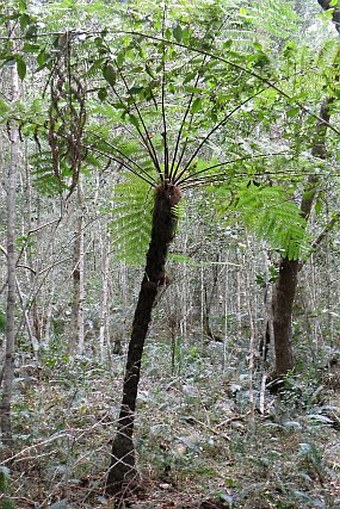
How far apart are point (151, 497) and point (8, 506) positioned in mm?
989

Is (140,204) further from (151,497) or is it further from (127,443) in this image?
(151,497)

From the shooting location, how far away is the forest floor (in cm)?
318

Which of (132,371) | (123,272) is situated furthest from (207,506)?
(123,272)

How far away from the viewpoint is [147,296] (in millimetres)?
2957

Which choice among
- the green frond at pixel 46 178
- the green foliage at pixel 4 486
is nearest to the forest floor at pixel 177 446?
the green foliage at pixel 4 486

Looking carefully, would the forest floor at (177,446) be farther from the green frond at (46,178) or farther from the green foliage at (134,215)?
the green frond at (46,178)

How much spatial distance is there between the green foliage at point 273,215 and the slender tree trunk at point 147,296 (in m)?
0.54

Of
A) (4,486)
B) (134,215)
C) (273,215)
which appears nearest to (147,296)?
(134,215)

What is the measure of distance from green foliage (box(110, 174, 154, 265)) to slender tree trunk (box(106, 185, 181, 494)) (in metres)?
0.44

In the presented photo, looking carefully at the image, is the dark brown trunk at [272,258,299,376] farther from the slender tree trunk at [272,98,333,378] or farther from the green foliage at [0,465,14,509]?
the green foliage at [0,465,14,509]

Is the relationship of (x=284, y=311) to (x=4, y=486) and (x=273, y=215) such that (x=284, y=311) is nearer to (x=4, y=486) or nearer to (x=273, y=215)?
(x=273, y=215)

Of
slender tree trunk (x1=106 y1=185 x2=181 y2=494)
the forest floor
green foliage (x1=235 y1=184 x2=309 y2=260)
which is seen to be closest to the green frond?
slender tree trunk (x1=106 y1=185 x2=181 y2=494)

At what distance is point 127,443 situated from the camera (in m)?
3.02

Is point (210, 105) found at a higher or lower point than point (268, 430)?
higher
